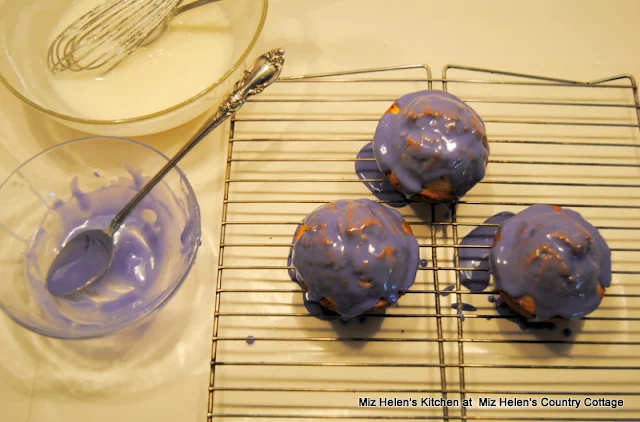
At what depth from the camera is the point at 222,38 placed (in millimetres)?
1409

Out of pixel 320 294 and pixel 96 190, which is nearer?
pixel 320 294

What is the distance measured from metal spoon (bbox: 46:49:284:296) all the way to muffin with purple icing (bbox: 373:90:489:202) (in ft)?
1.11

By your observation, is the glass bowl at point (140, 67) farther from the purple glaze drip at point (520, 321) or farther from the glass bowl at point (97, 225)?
the purple glaze drip at point (520, 321)

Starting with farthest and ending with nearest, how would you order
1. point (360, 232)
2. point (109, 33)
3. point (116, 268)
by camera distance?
point (109, 33), point (116, 268), point (360, 232)

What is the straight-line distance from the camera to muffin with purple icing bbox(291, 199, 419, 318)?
107 cm

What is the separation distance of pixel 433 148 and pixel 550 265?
373mm

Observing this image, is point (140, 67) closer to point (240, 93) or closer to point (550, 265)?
point (240, 93)

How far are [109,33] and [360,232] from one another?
962mm

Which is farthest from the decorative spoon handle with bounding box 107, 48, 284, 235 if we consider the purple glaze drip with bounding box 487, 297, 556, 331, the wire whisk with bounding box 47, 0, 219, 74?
the purple glaze drip with bounding box 487, 297, 556, 331

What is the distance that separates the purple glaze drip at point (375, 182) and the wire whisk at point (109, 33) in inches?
26.1

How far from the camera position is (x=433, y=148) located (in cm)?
116

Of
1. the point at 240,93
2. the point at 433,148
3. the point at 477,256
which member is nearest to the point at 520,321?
the point at 477,256

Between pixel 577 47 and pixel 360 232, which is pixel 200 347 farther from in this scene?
pixel 577 47

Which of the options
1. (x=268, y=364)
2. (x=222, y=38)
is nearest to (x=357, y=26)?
(x=222, y=38)
